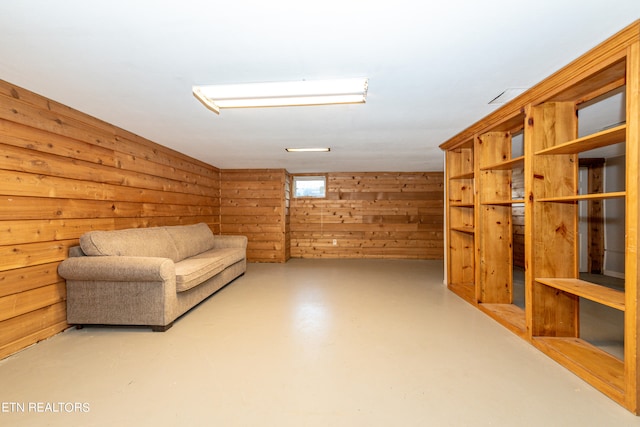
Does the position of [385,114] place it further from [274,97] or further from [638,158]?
[638,158]

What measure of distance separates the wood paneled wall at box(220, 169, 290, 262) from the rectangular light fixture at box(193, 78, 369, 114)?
3.40 meters

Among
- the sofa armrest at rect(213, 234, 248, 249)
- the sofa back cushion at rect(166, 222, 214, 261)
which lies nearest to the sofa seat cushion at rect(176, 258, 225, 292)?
the sofa back cushion at rect(166, 222, 214, 261)

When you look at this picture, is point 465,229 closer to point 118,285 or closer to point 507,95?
point 507,95

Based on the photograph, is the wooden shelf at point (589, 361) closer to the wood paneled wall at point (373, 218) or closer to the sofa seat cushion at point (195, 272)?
the sofa seat cushion at point (195, 272)

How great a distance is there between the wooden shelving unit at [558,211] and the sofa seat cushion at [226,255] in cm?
300

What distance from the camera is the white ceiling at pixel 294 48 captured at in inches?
48.2

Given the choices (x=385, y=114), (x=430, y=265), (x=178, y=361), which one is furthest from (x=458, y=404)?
(x=430, y=265)

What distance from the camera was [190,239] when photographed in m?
3.70

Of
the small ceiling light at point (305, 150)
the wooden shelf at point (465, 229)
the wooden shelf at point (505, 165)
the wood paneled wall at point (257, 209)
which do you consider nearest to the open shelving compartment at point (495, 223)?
the wooden shelf at point (505, 165)

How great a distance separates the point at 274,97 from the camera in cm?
205

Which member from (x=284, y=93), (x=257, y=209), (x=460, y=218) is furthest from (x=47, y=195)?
(x=460, y=218)

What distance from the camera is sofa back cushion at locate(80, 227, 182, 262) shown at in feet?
7.73

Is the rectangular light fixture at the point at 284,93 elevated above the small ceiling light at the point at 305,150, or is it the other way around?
the small ceiling light at the point at 305,150

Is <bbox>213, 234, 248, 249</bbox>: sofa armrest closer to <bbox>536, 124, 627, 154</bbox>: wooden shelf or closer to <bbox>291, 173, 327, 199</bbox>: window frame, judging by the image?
<bbox>291, 173, 327, 199</bbox>: window frame
